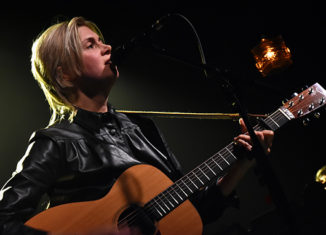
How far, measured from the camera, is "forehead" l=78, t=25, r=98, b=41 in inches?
81.3

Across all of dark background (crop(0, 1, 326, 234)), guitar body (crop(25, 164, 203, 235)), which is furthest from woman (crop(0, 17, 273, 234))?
dark background (crop(0, 1, 326, 234))

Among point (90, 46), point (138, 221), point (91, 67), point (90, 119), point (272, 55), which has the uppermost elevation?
point (90, 46)

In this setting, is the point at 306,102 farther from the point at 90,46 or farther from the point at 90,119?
the point at 90,46

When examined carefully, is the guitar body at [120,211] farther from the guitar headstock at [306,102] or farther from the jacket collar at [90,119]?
the guitar headstock at [306,102]

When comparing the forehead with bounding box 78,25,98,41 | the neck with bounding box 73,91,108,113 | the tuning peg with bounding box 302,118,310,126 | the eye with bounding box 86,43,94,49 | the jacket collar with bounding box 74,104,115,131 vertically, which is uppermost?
the forehead with bounding box 78,25,98,41

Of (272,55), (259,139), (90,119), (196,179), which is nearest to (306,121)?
(259,139)

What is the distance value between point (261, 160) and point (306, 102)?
2.97 ft

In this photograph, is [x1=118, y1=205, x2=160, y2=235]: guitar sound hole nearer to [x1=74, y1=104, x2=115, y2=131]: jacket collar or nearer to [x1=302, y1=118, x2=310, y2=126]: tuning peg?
[x1=74, y1=104, x2=115, y2=131]: jacket collar

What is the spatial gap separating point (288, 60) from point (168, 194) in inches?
119

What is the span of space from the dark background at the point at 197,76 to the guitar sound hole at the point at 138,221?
4.70ft

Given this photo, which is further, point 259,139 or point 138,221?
point 259,139

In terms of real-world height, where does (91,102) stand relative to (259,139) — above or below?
above

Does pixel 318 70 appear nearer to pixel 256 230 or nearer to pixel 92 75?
pixel 256 230

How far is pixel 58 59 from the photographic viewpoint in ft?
6.75
